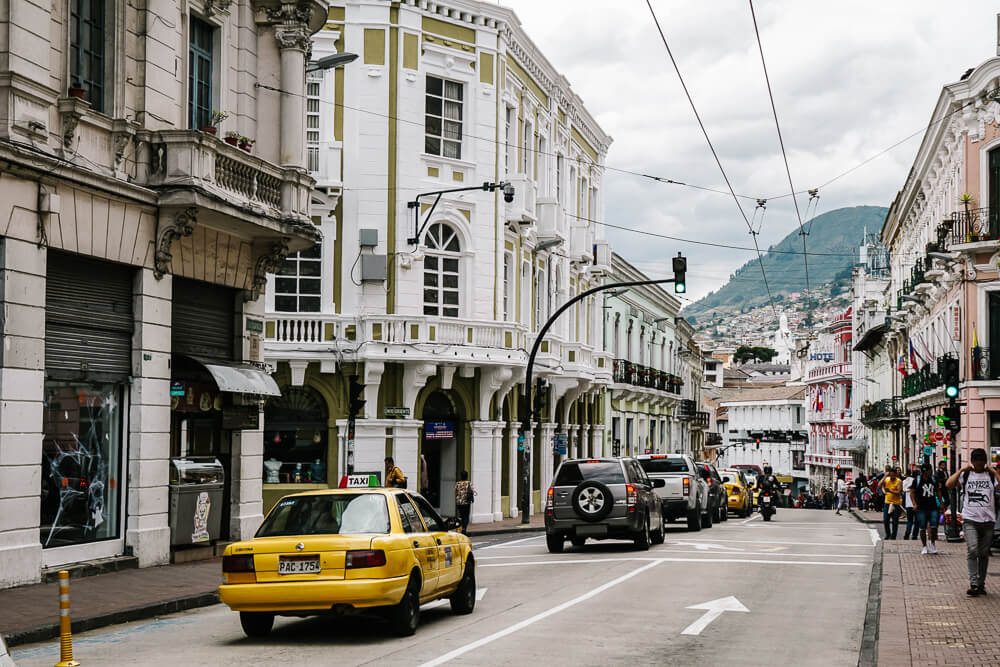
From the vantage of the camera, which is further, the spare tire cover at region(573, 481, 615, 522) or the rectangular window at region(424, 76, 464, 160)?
the rectangular window at region(424, 76, 464, 160)

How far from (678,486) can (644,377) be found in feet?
105

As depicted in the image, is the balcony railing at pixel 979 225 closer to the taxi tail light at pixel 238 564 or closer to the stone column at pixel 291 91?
the stone column at pixel 291 91

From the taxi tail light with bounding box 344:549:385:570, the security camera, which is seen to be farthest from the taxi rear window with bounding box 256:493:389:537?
the security camera

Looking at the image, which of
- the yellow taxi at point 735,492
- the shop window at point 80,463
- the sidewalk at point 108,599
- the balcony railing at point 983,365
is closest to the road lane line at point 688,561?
the sidewalk at point 108,599

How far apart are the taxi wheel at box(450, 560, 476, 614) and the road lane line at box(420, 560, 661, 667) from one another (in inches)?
32.3

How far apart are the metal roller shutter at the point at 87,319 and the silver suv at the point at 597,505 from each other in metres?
8.45

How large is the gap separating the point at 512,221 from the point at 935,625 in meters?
24.7

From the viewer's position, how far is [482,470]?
35.8 metres

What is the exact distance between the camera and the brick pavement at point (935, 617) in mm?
11141

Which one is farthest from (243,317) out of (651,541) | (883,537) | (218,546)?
(883,537)

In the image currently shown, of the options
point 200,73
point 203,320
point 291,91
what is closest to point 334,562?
point 203,320

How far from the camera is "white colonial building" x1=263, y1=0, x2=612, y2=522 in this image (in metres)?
33.2

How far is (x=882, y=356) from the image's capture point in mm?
72438

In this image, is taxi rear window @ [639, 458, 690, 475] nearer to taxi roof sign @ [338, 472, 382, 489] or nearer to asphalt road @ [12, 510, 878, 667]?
taxi roof sign @ [338, 472, 382, 489]
